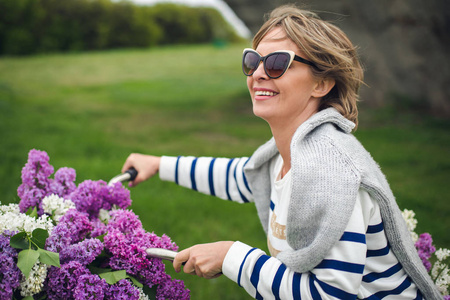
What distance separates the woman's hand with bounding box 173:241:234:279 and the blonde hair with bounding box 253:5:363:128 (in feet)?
2.37

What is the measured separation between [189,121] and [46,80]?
27.9 feet

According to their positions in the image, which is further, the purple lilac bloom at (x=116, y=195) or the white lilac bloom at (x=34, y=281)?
the purple lilac bloom at (x=116, y=195)

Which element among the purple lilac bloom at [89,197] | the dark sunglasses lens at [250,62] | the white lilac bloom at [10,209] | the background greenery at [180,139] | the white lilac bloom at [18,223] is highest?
the background greenery at [180,139]

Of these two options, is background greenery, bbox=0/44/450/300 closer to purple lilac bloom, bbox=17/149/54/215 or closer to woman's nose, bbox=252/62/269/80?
purple lilac bloom, bbox=17/149/54/215

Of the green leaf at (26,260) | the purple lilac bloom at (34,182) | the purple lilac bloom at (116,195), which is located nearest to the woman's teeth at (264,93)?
the purple lilac bloom at (116,195)

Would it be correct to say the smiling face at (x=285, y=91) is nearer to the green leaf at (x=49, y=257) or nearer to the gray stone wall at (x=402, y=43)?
the green leaf at (x=49, y=257)

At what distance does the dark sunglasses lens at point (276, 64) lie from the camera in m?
1.68

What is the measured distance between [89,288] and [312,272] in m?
0.73

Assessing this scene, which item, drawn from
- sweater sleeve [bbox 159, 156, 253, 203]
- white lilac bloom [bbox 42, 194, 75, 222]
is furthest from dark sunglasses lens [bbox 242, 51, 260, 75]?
white lilac bloom [bbox 42, 194, 75, 222]

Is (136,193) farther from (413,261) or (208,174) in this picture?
(413,261)

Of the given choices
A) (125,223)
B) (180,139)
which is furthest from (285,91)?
(180,139)

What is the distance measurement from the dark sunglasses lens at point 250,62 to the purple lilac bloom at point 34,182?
90 cm

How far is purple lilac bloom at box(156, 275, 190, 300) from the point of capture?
158cm

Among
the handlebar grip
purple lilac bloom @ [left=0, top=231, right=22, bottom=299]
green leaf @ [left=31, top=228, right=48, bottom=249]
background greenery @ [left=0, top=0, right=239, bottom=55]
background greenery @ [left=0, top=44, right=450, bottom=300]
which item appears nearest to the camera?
purple lilac bloom @ [left=0, top=231, right=22, bottom=299]
